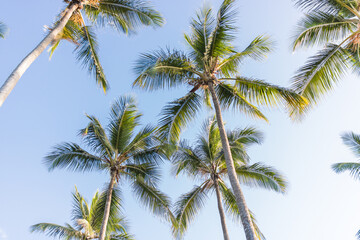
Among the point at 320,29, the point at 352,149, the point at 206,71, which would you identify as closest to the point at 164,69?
the point at 206,71

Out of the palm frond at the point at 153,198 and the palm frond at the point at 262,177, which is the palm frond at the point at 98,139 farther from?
the palm frond at the point at 262,177

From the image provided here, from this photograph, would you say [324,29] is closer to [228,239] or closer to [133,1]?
[133,1]

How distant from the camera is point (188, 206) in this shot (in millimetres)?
12398

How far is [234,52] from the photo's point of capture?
34.2 ft

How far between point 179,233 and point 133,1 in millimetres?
9025

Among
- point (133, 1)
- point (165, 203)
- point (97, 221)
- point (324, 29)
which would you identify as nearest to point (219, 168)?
point (165, 203)

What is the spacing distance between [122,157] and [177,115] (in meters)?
3.61

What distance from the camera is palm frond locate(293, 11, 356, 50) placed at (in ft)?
31.9

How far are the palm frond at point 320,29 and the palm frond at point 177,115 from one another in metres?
3.95

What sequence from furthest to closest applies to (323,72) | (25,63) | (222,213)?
1. (222,213)
2. (323,72)
3. (25,63)

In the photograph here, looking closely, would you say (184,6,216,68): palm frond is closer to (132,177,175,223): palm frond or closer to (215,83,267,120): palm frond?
(215,83,267,120): palm frond

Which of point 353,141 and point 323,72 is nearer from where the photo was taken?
point 323,72

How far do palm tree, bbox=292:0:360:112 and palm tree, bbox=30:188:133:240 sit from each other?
8.87m

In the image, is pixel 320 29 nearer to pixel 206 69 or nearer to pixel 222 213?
pixel 206 69
